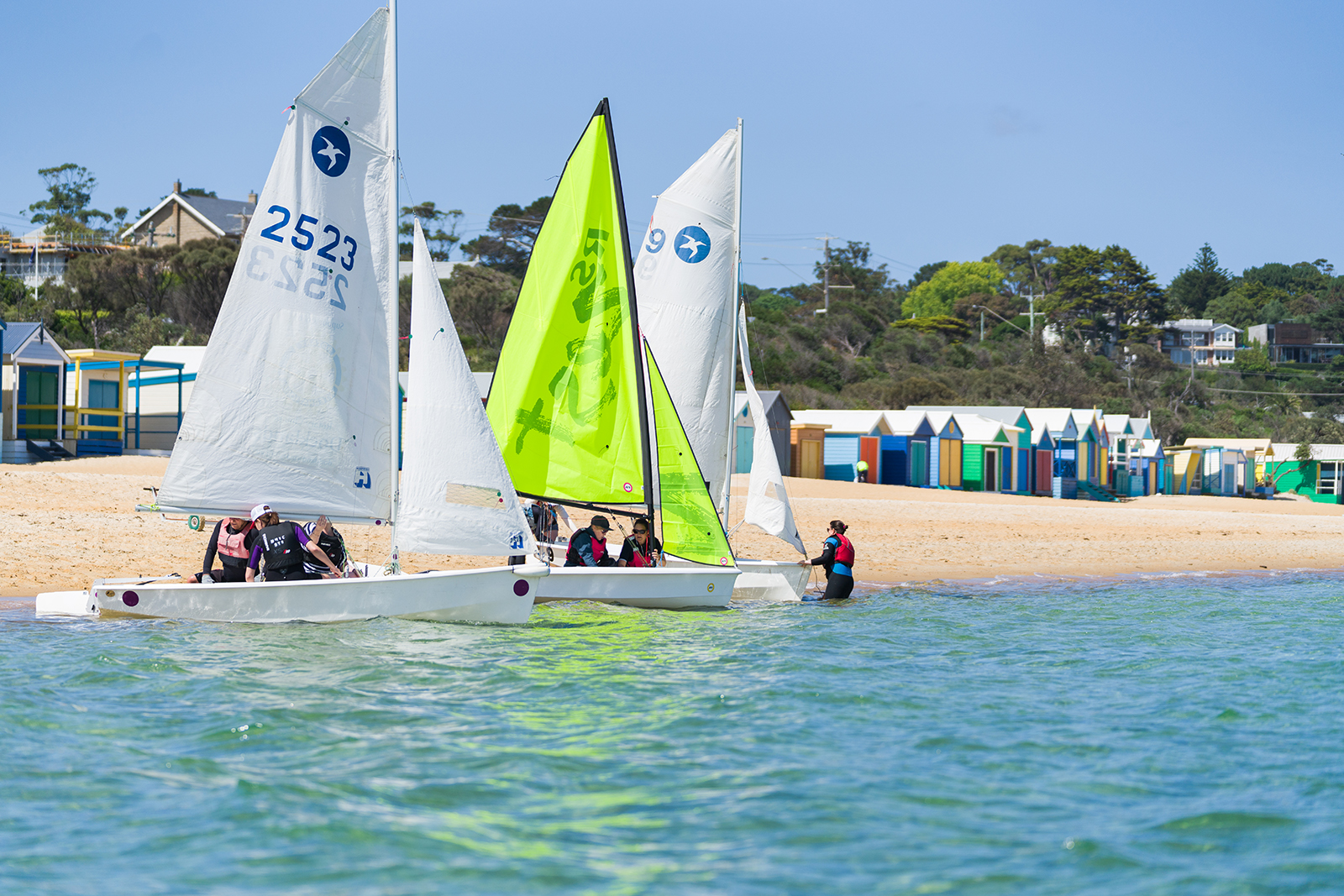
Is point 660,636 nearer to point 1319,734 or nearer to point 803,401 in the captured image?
point 1319,734

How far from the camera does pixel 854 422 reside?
44.2 meters

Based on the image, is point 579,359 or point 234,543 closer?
point 234,543

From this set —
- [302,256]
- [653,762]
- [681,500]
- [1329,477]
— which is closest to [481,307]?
[1329,477]

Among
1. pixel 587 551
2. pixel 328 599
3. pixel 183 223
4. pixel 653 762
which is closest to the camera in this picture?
pixel 653 762

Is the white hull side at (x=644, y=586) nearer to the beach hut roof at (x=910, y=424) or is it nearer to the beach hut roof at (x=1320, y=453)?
the beach hut roof at (x=910, y=424)

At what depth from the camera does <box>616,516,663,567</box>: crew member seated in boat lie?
49.0 feet

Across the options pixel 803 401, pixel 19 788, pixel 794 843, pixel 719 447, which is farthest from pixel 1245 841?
pixel 803 401

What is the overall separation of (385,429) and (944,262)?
14617 cm

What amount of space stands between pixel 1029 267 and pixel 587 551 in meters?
126

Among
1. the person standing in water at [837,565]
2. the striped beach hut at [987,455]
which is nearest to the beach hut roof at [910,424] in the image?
the striped beach hut at [987,455]

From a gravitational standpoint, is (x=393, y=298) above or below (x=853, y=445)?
above

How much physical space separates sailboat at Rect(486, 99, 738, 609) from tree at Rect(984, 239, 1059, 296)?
119 metres

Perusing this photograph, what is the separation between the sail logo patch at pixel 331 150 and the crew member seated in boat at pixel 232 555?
383 centimetres

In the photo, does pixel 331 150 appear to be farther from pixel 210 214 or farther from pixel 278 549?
pixel 210 214
